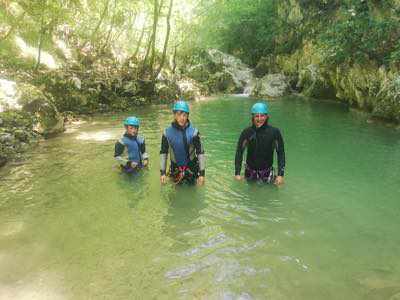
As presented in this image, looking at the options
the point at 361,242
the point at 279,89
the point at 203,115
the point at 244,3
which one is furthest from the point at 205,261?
the point at 244,3

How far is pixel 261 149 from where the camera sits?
7.68m

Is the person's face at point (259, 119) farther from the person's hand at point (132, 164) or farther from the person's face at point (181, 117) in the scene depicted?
the person's hand at point (132, 164)

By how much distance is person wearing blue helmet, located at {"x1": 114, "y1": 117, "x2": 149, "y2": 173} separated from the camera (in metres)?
9.12

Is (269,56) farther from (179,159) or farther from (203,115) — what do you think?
(179,159)

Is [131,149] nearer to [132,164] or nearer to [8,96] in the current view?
[132,164]

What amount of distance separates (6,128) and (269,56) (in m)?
35.3

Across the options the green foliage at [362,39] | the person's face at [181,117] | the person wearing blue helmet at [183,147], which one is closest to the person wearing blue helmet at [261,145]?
the person wearing blue helmet at [183,147]

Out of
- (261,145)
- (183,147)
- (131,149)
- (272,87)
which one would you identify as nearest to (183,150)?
(183,147)

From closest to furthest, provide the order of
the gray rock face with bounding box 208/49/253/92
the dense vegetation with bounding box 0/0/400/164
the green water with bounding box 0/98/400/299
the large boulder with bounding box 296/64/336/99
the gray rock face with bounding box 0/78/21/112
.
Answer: the green water with bounding box 0/98/400/299, the gray rock face with bounding box 0/78/21/112, the dense vegetation with bounding box 0/0/400/164, the large boulder with bounding box 296/64/336/99, the gray rock face with bounding box 208/49/253/92

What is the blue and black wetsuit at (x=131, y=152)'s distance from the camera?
359 inches

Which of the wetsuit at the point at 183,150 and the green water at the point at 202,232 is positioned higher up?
the wetsuit at the point at 183,150

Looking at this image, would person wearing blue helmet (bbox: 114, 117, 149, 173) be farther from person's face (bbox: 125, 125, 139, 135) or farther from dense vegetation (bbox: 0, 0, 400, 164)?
dense vegetation (bbox: 0, 0, 400, 164)

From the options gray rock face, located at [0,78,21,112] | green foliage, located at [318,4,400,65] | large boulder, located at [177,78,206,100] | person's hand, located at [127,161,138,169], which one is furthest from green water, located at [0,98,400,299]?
large boulder, located at [177,78,206,100]

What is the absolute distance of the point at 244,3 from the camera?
1727 inches
